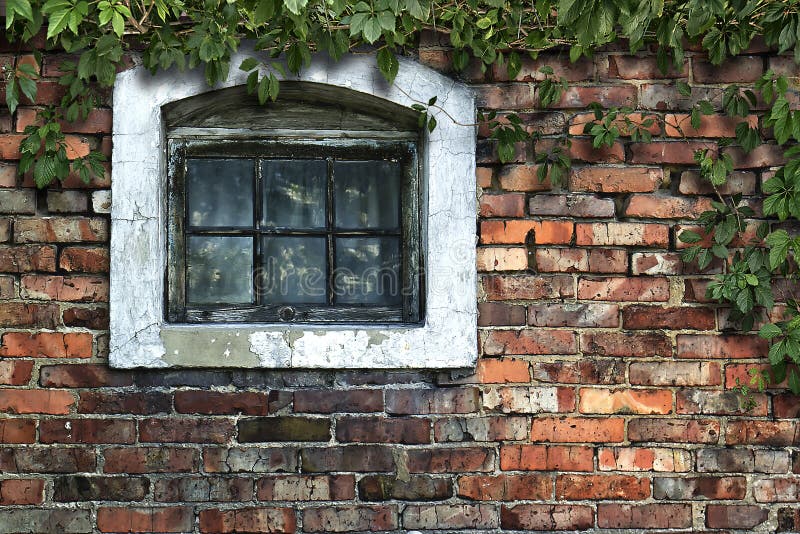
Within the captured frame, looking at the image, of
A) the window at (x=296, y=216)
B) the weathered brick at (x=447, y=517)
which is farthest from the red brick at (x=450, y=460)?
the window at (x=296, y=216)

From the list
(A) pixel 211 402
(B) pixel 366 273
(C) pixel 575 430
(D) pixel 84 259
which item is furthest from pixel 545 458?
(D) pixel 84 259

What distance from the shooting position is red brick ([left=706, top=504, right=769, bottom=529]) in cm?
225

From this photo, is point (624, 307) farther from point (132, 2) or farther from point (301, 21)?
point (132, 2)

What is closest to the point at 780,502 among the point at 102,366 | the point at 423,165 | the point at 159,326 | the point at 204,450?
the point at 423,165

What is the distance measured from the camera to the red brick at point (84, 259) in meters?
2.22

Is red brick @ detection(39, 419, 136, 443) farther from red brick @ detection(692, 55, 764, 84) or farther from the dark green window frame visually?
red brick @ detection(692, 55, 764, 84)

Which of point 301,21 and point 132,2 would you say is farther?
point 132,2

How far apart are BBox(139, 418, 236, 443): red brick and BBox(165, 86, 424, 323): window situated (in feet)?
1.15

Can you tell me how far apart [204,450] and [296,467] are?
0.30 metres

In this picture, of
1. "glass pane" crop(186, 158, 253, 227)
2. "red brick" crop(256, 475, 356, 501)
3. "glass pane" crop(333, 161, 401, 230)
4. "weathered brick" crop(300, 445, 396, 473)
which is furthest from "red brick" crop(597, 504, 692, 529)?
"glass pane" crop(186, 158, 253, 227)

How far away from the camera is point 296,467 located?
2.23 m

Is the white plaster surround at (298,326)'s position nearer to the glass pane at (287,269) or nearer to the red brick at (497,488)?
the glass pane at (287,269)

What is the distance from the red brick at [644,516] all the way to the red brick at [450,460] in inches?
15.7

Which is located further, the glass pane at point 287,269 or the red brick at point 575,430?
the glass pane at point 287,269
